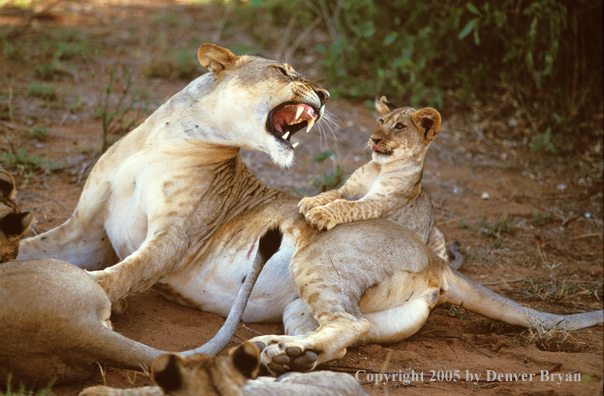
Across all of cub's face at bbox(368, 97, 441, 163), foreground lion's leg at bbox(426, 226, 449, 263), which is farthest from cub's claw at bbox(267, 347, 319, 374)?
foreground lion's leg at bbox(426, 226, 449, 263)

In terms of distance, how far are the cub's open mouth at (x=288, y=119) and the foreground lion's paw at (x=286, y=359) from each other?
4.30 feet

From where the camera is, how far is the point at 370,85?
8.12m

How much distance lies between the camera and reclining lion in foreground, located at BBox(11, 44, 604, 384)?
352cm

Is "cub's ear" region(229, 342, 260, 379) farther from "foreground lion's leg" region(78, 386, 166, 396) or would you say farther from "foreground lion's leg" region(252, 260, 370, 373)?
"foreground lion's leg" region(252, 260, 370, 373)

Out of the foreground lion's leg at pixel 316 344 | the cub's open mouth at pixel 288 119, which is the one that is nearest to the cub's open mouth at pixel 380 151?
the cub's open mouth at pixel 288 119

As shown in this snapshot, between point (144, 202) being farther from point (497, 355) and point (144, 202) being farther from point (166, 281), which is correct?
point (497, 355)

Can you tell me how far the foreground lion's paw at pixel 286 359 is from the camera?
9.27 feet

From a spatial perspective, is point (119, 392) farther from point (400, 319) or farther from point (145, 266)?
point (400, 319)

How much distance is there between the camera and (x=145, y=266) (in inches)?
132

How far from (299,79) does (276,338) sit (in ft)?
5.42

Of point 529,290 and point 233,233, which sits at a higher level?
point 233,233

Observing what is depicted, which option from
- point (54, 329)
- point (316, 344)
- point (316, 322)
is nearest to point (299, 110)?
point (316, 322)

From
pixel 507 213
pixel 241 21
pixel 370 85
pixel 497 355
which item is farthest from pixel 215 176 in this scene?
pixel 241 21

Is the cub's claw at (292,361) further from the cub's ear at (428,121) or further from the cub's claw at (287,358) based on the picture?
the cub's ear at (428,121)
